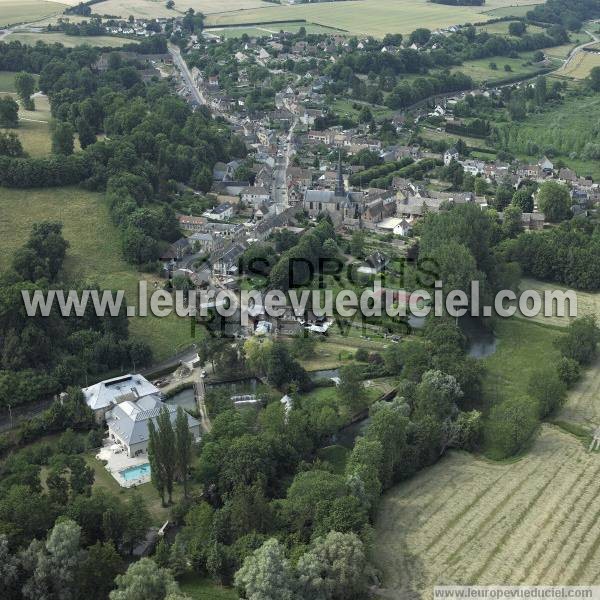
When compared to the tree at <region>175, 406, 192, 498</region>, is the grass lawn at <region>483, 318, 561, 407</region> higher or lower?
lower

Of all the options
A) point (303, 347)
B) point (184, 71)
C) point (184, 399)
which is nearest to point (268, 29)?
point (184, 71)

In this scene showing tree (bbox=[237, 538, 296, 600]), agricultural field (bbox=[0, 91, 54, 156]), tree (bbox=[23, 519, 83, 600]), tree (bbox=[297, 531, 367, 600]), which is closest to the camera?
tree (bbox=[237, 538, 296, 600])

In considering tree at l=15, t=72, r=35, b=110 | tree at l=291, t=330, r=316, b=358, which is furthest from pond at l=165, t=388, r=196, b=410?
tree at l=15, t=72, r=35, b=110

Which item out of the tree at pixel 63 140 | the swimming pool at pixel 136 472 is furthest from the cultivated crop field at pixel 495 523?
the tree at pixel 63 140

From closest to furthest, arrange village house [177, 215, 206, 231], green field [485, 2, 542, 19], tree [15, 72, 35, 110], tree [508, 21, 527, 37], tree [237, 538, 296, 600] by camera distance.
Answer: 1. tree [237, 538, 296, 600]
2. village house [177, 215, 206, 231]
3. tree [15, 72, 35, 110]
4. tree [508, 21, 527, 37]
5. green field [485, 2, 542, 19]

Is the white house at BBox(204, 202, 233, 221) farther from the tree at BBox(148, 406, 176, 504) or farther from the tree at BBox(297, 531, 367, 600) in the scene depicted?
the tree at BBox(297, 531, 367, 600)

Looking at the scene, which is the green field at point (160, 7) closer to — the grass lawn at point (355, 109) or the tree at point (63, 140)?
the grass lawn at point (355, 109)

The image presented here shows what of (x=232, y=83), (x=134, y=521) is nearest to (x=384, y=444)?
(x=134, y=521)
